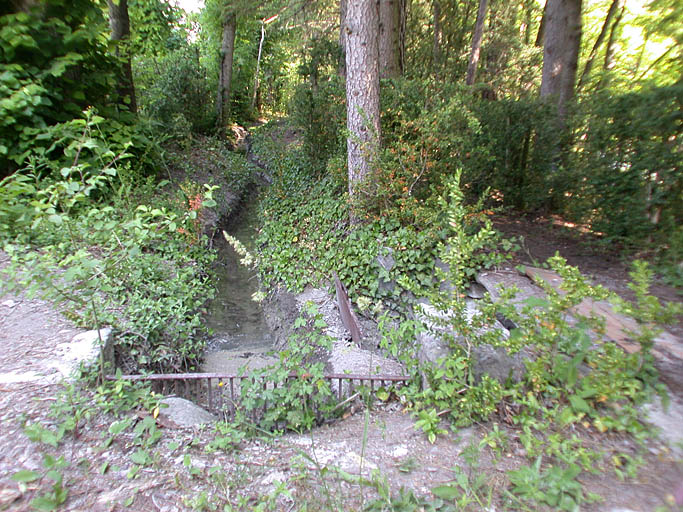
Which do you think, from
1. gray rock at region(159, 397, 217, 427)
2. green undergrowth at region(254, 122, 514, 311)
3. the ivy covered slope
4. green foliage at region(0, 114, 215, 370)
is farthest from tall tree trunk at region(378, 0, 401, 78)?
gray rock at region(159, 397, 217, 427)

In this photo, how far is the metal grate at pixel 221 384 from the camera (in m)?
3.19

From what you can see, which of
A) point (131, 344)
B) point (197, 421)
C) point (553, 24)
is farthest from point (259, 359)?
point (553, 24)

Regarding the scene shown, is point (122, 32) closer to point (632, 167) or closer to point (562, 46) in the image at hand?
point (562, 46)

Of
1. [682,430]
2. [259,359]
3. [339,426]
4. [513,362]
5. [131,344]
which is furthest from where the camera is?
[259,359]

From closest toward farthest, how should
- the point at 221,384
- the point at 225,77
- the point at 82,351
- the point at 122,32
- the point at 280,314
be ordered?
the point at 221,384 < the point at 82,351 < the point at 280,314 < the point at 122,32 < the point at 225,77

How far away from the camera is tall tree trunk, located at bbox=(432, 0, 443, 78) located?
14062mm

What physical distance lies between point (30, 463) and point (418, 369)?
8.33ft

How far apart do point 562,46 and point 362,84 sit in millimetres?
3908

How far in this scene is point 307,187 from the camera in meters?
8.97

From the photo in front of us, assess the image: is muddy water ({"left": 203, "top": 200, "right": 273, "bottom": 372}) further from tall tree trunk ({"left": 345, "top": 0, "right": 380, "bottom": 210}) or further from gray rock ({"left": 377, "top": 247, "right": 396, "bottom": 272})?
tall tree trunk ({"left": 345, "top": 0, "right": 380, "bottom": 210})

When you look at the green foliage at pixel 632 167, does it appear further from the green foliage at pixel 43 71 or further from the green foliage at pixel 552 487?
the green foliage at pixel 43 71

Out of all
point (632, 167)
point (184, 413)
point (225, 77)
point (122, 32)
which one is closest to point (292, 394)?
point (184, 413)

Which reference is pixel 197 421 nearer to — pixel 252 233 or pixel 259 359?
pixel 259 359

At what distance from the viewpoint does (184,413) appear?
10.1ft
